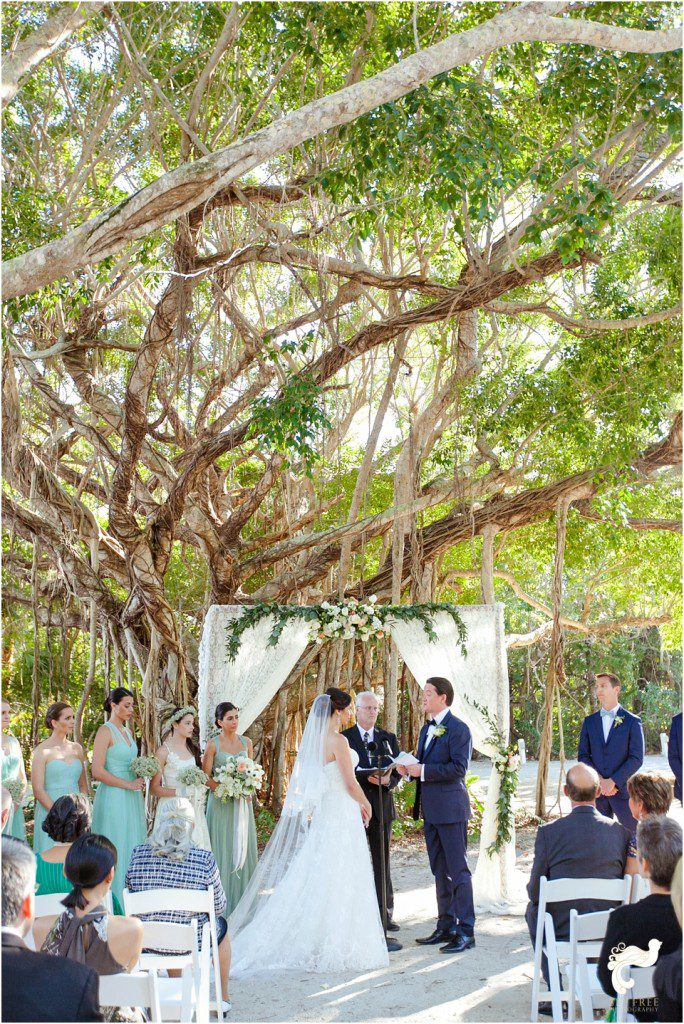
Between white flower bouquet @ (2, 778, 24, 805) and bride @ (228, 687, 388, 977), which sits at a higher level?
white flower bouquet @ (2, 778, 24, 805)

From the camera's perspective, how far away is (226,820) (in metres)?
6.05

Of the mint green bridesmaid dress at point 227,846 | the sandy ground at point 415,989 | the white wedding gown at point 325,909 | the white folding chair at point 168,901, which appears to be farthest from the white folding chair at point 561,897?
the mint green bridesmaid dress at point 227,846

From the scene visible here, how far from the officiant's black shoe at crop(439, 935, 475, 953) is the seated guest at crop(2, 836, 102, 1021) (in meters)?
3.39

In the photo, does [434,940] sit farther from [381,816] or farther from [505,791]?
[505,791]

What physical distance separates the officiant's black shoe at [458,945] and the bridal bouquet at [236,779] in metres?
1.51

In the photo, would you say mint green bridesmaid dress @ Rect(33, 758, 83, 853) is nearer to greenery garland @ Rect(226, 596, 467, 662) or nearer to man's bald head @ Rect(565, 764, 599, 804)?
greenery garland @ Rect(226, 596, 467, 662)

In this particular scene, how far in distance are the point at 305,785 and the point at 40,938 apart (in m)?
2.09

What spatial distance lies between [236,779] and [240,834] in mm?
372

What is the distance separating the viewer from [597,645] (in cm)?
1870

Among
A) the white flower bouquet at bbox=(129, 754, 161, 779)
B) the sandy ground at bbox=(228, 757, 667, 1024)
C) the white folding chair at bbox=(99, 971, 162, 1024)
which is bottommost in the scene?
the sandy ground at bbox=(228, 757, 667, 1024)

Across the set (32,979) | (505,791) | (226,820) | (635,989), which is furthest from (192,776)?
(32,979)

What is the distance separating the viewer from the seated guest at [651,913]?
2.58 metres

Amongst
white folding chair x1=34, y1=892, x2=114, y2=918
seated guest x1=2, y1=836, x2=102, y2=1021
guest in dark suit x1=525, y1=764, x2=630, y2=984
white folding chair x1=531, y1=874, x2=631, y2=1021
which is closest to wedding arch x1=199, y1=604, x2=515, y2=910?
guest in dark suit x1=525, y1=764, x2=630, y2=984

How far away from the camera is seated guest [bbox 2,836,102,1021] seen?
2174mm
